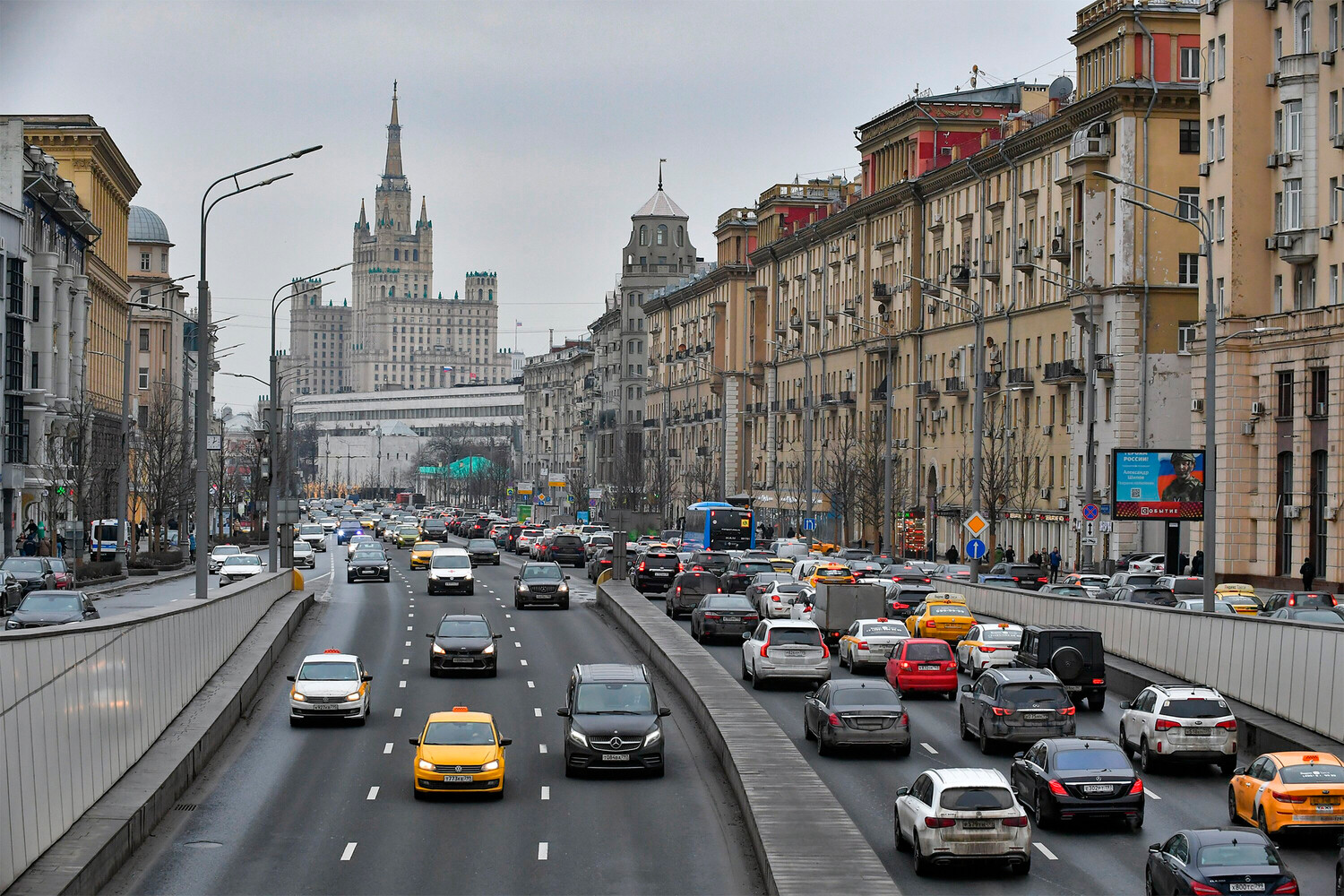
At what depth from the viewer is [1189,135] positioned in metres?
76.6

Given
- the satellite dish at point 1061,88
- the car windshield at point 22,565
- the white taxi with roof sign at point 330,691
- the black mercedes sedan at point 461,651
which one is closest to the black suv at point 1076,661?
the black mercedes sedan at point 461,651

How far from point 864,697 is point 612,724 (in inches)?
186

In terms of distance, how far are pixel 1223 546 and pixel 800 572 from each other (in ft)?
52.8

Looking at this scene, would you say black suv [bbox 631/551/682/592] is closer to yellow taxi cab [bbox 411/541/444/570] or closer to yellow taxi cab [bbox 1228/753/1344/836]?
yellow taxi cab [bbox 411/541/444/570]

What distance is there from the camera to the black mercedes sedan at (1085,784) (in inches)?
1005

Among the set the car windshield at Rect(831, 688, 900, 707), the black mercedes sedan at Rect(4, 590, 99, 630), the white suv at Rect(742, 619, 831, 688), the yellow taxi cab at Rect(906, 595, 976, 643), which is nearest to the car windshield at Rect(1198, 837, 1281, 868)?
the car windshield at Rect(831, 688, 900, 707)

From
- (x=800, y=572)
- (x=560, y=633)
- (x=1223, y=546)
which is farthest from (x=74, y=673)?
(x=1223, y=546)

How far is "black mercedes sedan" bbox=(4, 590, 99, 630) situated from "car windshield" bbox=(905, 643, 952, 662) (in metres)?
18.9

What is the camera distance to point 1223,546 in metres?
64.7

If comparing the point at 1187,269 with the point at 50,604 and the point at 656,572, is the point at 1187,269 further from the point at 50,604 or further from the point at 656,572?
the point at 50,604

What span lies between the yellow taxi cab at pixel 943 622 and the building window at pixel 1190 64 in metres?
39.7

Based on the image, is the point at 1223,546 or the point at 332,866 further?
the point at 1223,546

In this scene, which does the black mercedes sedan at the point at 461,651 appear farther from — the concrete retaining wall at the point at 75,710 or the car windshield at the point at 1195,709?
the car windshield at the point at 1195,709

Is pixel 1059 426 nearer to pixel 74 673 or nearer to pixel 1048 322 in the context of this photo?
pixel 1048 322
